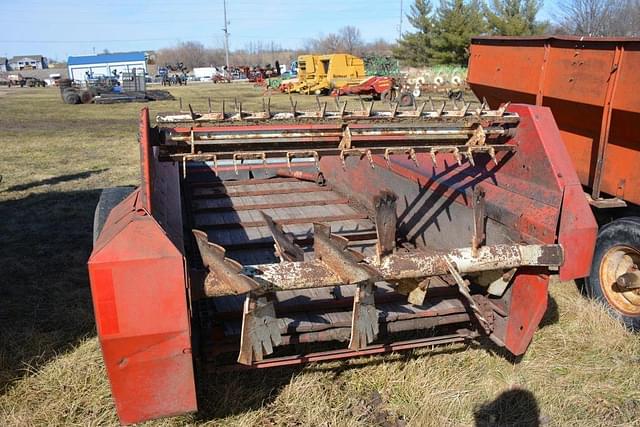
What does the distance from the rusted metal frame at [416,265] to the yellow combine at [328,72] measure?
23218 mm

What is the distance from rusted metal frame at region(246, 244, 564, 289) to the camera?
2055mm

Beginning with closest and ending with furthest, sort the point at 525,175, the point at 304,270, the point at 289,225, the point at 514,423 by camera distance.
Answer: the point at 304,270
the point at 514,423
the point at 525,175
the point at 289,225

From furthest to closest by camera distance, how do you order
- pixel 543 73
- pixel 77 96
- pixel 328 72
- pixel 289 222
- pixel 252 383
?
1. pixel 328 72
2. pixel 77 96
3. pixel 543 73
4. pixel 289 222
5. pixel 252 383

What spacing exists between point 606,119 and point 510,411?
85.0 inches

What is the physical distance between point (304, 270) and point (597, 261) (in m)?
2.55

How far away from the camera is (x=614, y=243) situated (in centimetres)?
350

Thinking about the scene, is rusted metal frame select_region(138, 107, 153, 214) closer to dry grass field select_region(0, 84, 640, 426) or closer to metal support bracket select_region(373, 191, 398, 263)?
metal support bracket select_region(373, 191, 398, 263)

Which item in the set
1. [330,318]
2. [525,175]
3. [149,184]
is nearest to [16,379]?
[149,184]

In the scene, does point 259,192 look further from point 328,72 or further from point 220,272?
point 328,72

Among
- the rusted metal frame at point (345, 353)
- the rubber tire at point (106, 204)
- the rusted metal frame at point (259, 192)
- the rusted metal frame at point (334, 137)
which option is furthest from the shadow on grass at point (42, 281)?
the rusted metal frame at point (334, 137)

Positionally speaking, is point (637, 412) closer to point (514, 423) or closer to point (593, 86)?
point (514, 423)

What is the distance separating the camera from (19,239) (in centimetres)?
519

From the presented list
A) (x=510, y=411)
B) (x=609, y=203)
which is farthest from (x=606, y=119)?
(x=510, y=411)

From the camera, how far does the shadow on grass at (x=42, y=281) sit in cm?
311
